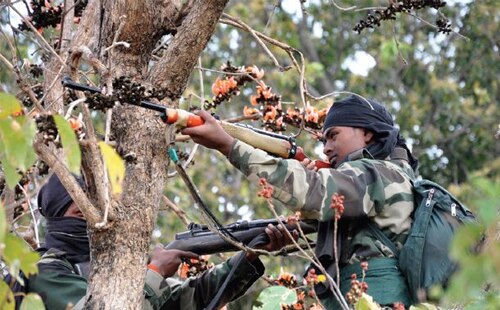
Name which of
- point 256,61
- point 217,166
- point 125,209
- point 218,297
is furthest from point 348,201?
point 256,61

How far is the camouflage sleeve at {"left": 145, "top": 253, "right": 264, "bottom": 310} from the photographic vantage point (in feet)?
13.9

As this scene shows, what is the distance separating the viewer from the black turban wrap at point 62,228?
445cm

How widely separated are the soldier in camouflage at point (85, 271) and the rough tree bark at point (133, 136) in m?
0.81

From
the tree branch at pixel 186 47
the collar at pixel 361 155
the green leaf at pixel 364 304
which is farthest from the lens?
the collar at pixel 361 155

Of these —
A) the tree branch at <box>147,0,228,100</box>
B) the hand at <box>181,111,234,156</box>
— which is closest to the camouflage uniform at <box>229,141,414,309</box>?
the hand at <box>181,111,234,156</box>

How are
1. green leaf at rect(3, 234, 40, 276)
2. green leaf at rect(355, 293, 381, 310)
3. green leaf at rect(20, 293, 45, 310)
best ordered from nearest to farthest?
green leaf at rect(3, 234, 40, 276)
green leaf at rect(20, 293, 45, 310)
green leaf at rect(355, 293, 381, 310)

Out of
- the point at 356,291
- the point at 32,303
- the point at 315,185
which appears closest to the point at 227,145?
the point at 315,185

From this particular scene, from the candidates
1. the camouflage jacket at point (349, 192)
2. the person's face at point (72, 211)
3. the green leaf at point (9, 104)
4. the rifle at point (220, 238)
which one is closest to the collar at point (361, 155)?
the camouflage jacket at point (349, 192)

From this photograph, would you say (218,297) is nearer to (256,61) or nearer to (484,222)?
(484,222)

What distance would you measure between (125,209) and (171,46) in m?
0.55

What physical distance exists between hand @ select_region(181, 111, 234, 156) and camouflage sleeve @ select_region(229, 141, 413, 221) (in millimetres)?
100

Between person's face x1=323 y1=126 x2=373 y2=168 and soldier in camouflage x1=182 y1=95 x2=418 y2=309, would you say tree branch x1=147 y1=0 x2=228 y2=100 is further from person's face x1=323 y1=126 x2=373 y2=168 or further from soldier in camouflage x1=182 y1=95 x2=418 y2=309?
person's face x1=323 y1=126 x2=373 y2=168

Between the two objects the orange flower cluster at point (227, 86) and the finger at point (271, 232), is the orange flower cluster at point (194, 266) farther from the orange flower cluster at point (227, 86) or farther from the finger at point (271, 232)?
the orange flower cluster at point (227, 86)

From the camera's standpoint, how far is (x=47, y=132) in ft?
9.15
